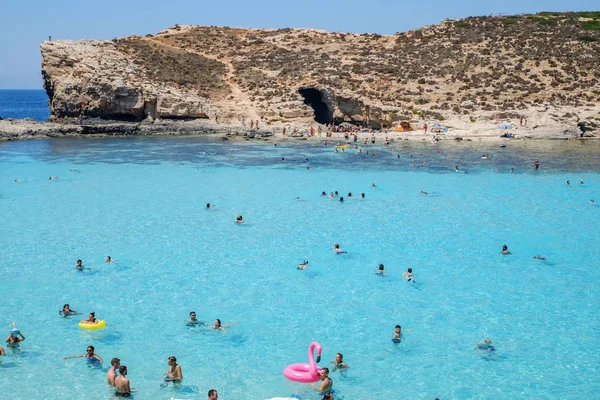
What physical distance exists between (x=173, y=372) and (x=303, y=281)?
7649 millimetres

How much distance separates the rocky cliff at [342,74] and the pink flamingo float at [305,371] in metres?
53.2

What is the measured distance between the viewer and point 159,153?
1962 inches

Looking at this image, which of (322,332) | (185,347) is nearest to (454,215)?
(322,332)

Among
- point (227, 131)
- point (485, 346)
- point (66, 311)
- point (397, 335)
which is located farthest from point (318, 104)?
point (485, 346)

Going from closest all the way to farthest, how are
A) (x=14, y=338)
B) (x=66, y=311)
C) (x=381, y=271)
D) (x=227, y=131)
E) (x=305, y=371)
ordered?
1. (x=305, y=371)
2. (x=14, y=338)
3. (x=66, y=311)
4. (x=381, y=271)
5. (x=227, y=131)

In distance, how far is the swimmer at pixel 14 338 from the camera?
593 inches

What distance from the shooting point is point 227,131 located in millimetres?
64438

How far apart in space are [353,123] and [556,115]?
2251 centimetres

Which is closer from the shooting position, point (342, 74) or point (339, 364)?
point (339, 364)

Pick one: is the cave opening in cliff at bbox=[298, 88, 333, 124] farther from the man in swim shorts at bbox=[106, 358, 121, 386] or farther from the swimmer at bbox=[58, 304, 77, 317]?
the man in swim shorts at bbox=[106, 358, 121, 386]

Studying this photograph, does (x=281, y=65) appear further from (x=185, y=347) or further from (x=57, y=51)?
(x=185, y=347)

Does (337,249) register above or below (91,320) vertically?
above

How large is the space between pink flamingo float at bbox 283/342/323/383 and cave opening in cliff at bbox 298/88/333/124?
188 ft

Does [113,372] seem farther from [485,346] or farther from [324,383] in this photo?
[485,346]
